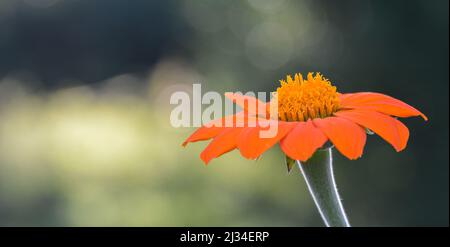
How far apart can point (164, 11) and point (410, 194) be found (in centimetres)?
219

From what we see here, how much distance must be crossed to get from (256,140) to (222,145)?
0.15 ft

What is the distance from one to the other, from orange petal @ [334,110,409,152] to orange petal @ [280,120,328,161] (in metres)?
0.07

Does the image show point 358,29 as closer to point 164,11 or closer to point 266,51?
point 266,51

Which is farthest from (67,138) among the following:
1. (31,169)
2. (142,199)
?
(142,199)

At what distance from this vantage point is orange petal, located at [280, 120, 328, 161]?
0.73 metres

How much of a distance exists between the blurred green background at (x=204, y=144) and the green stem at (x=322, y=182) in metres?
1.83

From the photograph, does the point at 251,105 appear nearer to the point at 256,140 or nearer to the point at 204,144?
the point at 256,140

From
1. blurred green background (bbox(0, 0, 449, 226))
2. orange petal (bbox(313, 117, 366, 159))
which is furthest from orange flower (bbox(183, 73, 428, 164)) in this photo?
blurred green background (bbox(0, 0, 449, 226))

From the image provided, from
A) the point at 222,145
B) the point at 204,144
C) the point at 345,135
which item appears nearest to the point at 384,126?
the point at 345,135

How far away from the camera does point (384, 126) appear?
797mm

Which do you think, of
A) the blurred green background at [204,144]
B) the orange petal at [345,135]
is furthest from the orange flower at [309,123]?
the blurred green background at [204,144]

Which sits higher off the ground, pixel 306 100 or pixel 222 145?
pixel 306 100

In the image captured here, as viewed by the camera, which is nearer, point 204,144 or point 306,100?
point 306,100

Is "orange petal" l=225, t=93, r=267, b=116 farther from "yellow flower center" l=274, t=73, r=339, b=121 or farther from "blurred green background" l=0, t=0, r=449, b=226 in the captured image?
"blurred green background" l=0, t=0, r=449, b=226
